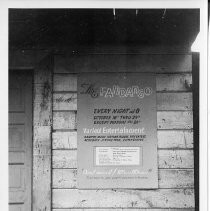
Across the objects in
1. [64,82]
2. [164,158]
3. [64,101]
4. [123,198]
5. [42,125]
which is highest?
A: [64,82]

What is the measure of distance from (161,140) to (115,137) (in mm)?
510

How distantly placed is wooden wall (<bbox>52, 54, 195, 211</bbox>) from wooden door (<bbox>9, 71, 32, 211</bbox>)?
32 cm

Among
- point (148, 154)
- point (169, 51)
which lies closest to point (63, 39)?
point (169, 51)

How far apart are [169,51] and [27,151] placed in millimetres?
1959

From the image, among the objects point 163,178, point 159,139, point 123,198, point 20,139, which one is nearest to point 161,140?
point 159,139

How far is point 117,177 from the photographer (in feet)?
14.5

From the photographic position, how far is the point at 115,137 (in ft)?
14.5

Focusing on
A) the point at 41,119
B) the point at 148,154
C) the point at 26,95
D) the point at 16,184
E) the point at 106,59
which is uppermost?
the point at 106,59

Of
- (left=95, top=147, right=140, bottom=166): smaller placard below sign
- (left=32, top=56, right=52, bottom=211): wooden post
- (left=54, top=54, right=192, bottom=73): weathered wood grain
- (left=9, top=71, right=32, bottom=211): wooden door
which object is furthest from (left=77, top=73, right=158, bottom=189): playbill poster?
(left=9, top=71, right=32, bottom=211): wooden door

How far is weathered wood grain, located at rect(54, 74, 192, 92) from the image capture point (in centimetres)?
443

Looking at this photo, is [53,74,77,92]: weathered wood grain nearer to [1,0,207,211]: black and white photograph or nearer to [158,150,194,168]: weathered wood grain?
[1,0,207,211]: black and white photograph

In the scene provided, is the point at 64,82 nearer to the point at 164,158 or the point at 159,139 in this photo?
the point at 159,139

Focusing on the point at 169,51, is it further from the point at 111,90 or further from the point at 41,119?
the point at 41,119

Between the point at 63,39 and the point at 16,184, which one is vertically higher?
the point at 63,39
